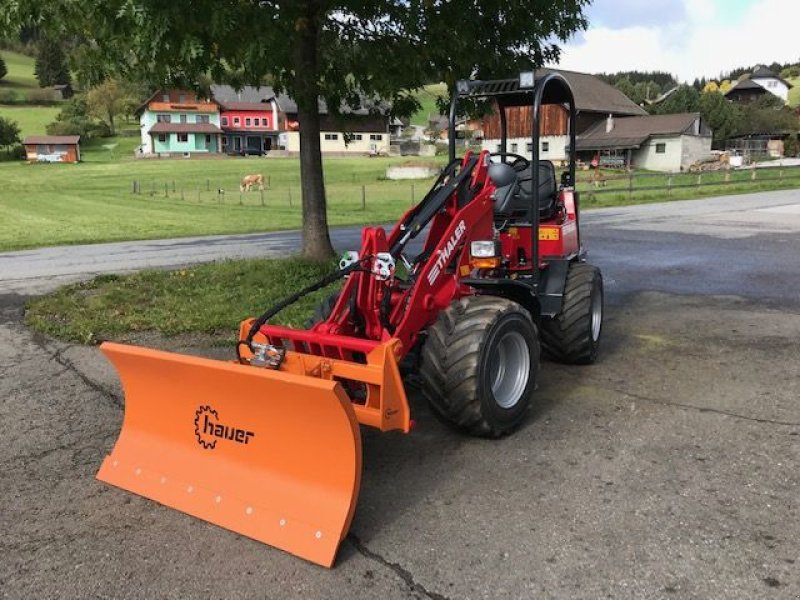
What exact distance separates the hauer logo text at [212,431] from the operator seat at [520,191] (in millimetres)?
2751

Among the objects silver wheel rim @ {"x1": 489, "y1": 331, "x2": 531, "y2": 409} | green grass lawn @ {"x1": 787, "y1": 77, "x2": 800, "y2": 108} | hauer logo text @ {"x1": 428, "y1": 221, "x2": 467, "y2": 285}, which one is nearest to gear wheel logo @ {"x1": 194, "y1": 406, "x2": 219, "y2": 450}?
hauer logo text @ {"x1": 428, "y1": 221, "x2": 467, "y2": 285}

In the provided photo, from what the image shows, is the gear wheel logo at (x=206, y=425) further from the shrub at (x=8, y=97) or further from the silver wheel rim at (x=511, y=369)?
the shrub at (x=8, y=97)

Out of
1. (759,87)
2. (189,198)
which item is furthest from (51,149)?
(759,87)

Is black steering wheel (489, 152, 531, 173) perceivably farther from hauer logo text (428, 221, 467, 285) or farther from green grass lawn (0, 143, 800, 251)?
green grass lawn (0, 143, 800, 251)

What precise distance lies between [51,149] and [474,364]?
8458 cm

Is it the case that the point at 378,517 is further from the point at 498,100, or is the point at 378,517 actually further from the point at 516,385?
the point at 498,100

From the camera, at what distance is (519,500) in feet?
12.5

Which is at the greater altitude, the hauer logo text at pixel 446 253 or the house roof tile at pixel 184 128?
the house roof tile at pixel 184 128

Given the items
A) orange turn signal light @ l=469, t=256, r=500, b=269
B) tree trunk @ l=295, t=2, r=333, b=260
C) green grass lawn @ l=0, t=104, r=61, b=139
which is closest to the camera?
orange turn signal light @ l=469, t=256, r=500, b=269

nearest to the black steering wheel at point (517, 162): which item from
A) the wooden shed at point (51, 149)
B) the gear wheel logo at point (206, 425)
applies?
the gear wheel logo at point (206, 425)

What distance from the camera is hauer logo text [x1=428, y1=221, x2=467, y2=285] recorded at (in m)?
4.64

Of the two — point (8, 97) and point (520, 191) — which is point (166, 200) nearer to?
point (520, 191)

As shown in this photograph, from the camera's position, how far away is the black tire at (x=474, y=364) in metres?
4.27

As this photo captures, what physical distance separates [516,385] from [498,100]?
10.1 ft
